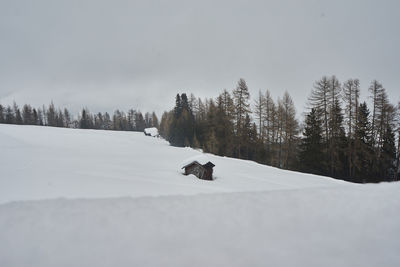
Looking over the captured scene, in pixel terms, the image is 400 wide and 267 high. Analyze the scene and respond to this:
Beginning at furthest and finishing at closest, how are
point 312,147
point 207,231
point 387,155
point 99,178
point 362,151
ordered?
1. point 312,147
2. point 387,155
3. point 362,151
4. point 99,178
5. point 207,231

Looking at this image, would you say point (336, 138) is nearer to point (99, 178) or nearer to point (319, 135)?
point (319, 135)

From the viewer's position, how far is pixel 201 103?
50031 mm

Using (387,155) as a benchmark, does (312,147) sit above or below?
above

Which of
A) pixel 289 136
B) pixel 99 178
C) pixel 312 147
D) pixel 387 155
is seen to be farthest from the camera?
pixel 289 136

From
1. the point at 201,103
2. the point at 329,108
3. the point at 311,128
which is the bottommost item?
the point at 311,128

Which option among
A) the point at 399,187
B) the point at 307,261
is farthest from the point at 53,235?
the point at 399,187

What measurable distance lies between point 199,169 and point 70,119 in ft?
325

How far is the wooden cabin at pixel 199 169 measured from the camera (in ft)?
33.0

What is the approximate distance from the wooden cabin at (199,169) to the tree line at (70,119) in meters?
76.5

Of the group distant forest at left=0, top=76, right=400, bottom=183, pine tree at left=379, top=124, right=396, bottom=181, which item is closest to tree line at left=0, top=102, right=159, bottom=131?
distant forest at left=0, top=76, right=400, bottom=183

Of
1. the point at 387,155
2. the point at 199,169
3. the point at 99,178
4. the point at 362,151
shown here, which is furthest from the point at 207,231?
the point at 387,155

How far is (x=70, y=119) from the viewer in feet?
272

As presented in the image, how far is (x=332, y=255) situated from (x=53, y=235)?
253 centimetres

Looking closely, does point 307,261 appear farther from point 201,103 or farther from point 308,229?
point 201,103
